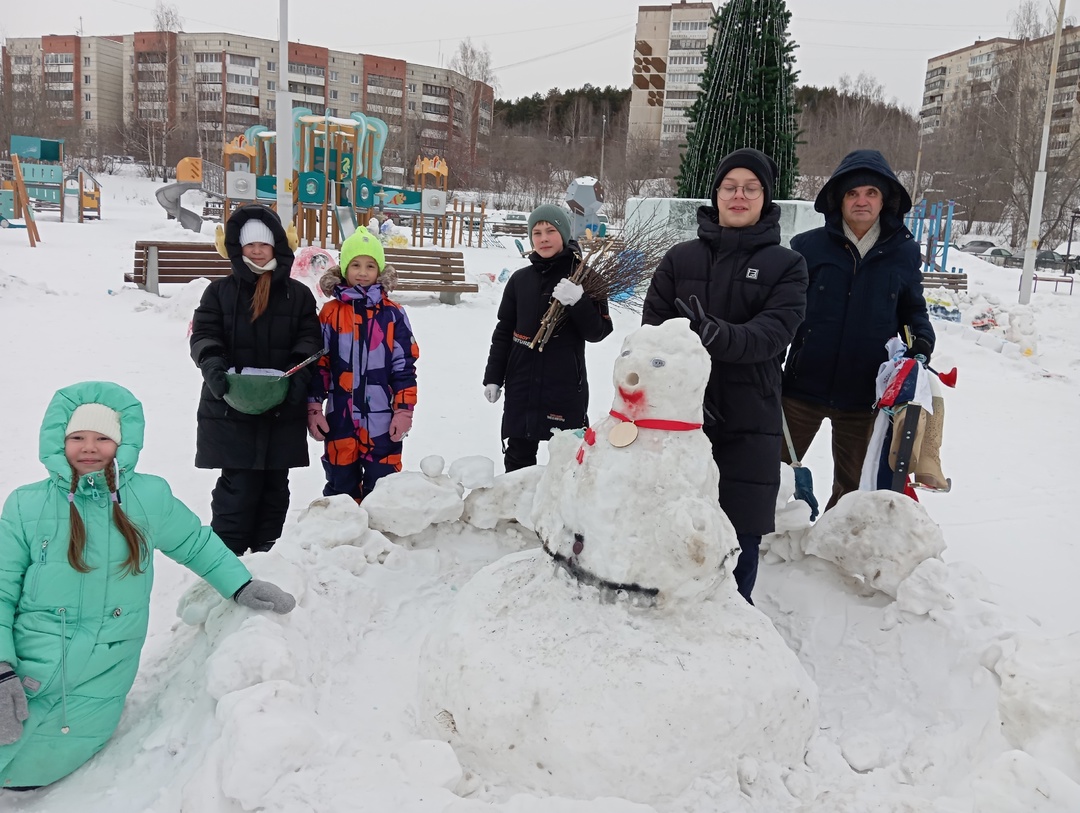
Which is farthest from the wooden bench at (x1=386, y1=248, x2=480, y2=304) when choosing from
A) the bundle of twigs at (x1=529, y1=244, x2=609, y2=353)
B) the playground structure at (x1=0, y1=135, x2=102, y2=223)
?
the playground structure at (x1=0, y1=135, x2=102, y2=223)

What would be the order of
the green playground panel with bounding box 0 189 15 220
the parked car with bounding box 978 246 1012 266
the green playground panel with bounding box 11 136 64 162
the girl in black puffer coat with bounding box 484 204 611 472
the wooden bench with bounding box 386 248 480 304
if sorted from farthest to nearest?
1. the parked car with bounding box 978 246 1012 266
2. the green playground panel with bounding box 11 136 64 162
3. the green playground panel with bounding box 0 189 15 220
4. the wooden bench with bounding box 386 248 480 304
5. the girl in black puffer coat with bounding box 484 204 611 472

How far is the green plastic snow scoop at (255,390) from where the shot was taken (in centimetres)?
302

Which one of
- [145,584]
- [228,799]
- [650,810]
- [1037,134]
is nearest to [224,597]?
[145,584]

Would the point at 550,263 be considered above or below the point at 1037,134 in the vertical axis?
below

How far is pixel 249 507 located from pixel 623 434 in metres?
1.99

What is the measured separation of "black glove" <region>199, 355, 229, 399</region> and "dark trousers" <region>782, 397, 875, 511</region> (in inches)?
95.3

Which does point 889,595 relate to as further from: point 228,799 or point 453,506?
point 228,799

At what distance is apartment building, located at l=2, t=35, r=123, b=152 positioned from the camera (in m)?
42.2

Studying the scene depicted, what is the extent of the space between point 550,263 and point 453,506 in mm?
1205

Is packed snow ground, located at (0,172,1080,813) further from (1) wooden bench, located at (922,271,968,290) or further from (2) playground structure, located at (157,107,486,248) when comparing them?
(1) wooden bench, located at (922,271,968,290)

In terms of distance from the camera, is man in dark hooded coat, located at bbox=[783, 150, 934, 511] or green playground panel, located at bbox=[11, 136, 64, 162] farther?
green playground panel, located at bbox=[11, 136, 64, 162]

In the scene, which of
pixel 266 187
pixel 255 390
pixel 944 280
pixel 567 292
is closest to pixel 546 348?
pixel 567 292

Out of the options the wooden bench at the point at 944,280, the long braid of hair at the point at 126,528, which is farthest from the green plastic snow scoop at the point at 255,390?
the wooden bench at the point at 944,280

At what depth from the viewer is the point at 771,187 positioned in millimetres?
2629
